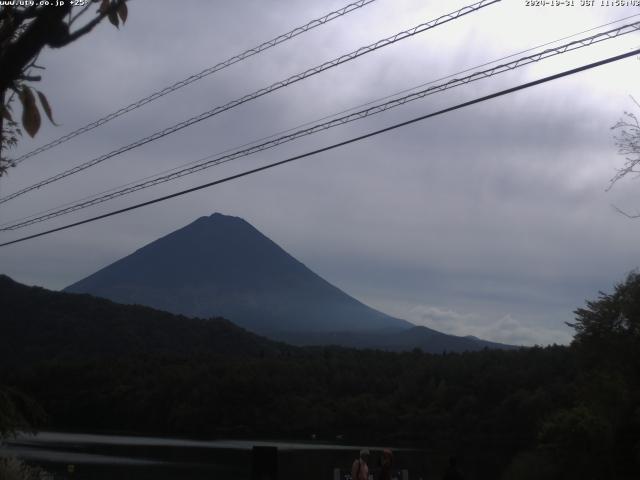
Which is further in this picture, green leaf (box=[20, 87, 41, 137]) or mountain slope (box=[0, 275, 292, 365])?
mountain slope (box=[0, 275, 292, 365])

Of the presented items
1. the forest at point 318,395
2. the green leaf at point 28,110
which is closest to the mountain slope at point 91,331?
the forest at point 318,395

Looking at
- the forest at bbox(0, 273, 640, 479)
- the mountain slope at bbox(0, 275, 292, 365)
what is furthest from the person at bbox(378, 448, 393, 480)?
the mountain slope at bbox(0, 275, 292, 365)

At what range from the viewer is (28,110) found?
176 inches

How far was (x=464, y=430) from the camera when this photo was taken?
7488 centimetres

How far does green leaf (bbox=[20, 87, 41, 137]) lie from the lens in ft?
14.7

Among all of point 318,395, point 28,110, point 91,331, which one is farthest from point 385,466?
point 91,331

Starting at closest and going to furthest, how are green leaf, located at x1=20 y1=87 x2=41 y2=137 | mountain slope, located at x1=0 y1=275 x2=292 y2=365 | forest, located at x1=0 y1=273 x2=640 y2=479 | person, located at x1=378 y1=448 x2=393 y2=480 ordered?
green leaf, located at x1=20 y1=87 x2=41 y2=137 → person, located at x1=378 y1=448 x2=393 y2=480 → forest, located at x1=0 y1=273 x2=640 y2=479 → mountain slope, located at x1=0 y1=275 x2=292 y2=365

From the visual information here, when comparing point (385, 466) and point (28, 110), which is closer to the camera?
point (28, 110)

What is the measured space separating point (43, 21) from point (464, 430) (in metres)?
73.9

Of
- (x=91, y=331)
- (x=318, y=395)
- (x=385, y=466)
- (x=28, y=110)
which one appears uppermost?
(x=91, y=331)

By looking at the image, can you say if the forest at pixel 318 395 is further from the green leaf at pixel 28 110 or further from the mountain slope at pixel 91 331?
the green leaf at pixel 28 110

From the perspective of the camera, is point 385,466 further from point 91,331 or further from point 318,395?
point 91,331

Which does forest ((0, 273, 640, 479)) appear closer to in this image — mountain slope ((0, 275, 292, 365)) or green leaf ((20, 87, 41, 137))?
mountain slope ((0, 275, 292, 365))

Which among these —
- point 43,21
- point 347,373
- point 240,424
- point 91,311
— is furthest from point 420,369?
point 43,21
